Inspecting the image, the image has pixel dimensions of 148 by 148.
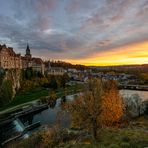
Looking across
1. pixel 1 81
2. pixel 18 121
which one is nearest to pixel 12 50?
pixel 1 81

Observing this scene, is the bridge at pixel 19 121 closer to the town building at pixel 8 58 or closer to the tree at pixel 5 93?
the tree at pixel 5 93

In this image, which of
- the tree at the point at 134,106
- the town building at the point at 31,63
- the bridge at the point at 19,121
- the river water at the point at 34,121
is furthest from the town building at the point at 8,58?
the tree at the point at 134,106

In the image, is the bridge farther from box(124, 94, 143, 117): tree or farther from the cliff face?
box(124, 94, 143, 117): tree

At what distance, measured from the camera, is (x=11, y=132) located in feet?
131

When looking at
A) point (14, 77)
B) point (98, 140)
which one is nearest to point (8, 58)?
point (14, 77)

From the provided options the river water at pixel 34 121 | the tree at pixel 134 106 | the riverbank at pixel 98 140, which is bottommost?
the river water at pixel 34 121

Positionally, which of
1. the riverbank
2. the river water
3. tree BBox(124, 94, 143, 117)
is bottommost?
the river water

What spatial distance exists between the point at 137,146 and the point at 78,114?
7595mm

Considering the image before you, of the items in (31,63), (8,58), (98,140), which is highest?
(8,58)

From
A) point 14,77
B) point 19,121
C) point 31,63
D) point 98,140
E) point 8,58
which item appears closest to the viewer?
point 98,140

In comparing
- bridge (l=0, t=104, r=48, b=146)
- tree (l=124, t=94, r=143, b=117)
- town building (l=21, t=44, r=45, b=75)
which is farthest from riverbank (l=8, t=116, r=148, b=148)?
town building (l=21, t=44, r=45, b=75)

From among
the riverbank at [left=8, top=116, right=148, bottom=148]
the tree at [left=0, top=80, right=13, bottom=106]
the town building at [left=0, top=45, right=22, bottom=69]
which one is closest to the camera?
the riverbank at [left=8, top=116, right=148, bottom=148]

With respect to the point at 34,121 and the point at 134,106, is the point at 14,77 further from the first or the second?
the point at 134,106

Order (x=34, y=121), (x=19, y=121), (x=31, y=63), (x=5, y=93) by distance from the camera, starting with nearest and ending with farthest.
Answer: (x=19, y=121) → (x=34, y=121) → (x=5, y=93) → (x=31, y=63)
